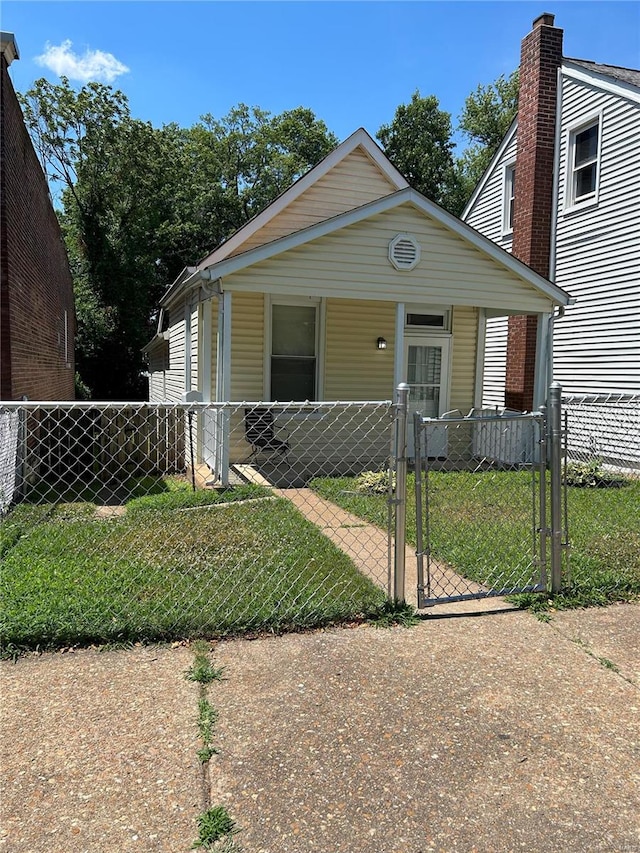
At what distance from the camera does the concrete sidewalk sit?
2109 mm

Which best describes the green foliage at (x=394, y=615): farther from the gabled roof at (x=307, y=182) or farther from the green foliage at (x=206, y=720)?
the gabled roof at (x=307, y=182)

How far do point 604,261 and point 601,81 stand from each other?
10.4 ft

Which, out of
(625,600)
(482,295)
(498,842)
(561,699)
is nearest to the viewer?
(498,842)

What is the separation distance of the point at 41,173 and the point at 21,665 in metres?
11.3

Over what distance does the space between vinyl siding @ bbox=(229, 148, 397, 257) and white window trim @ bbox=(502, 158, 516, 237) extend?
408 centimetres

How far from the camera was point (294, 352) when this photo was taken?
33.7 ft

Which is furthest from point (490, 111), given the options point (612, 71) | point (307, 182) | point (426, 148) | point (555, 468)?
point (555, 468)

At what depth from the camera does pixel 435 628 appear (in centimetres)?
376

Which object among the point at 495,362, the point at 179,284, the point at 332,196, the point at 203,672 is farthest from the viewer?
the point at 495,362

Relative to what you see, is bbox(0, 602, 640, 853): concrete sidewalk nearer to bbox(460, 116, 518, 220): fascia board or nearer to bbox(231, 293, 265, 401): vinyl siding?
bbox(231, 293, 265, 401): vinyl siding

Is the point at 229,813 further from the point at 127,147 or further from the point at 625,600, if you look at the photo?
the point at 127,147

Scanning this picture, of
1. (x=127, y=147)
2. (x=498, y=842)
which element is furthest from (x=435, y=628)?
(x=127, y=147)

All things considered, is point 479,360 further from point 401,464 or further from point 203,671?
point 203,671

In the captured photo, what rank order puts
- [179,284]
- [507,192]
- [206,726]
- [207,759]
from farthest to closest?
[507,192]
[179,284]
[206,726]
[207,759]
